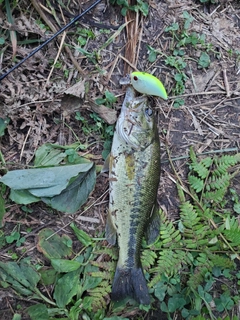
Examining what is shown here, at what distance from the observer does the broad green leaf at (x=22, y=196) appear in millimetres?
2529

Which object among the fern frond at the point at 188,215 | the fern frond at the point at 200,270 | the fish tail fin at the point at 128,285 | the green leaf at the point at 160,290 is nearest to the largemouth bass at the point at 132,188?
the fish tail fin at the point at 128,285

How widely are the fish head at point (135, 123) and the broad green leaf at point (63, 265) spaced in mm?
987

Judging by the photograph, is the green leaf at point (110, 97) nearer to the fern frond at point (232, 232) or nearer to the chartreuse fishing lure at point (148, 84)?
the chartreuse fishing lure at point (148, 84)

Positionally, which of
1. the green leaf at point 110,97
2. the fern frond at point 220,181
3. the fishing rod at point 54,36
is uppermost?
the fishing rod at point 54,36

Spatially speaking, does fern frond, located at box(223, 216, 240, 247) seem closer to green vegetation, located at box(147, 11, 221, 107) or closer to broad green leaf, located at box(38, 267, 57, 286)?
green vegetation, located at box(147, 11, 221, 107)

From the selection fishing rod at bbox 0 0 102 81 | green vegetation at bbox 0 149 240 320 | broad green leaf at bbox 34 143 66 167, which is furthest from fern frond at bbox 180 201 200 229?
fishing rod at bbox 0 0 102 81

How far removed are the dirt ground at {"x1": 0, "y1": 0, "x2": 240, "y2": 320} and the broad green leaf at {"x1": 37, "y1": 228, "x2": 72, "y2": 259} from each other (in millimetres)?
72

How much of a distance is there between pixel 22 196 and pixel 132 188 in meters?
0.80

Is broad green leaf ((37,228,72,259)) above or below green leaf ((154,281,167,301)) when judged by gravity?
above

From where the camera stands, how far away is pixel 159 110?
9.41 ft

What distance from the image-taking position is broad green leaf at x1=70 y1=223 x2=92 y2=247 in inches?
106

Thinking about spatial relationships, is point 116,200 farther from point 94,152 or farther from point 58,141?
point 58,141

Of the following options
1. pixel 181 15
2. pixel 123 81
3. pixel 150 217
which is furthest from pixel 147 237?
pixel 181 15

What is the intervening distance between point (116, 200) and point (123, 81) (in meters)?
0.87
